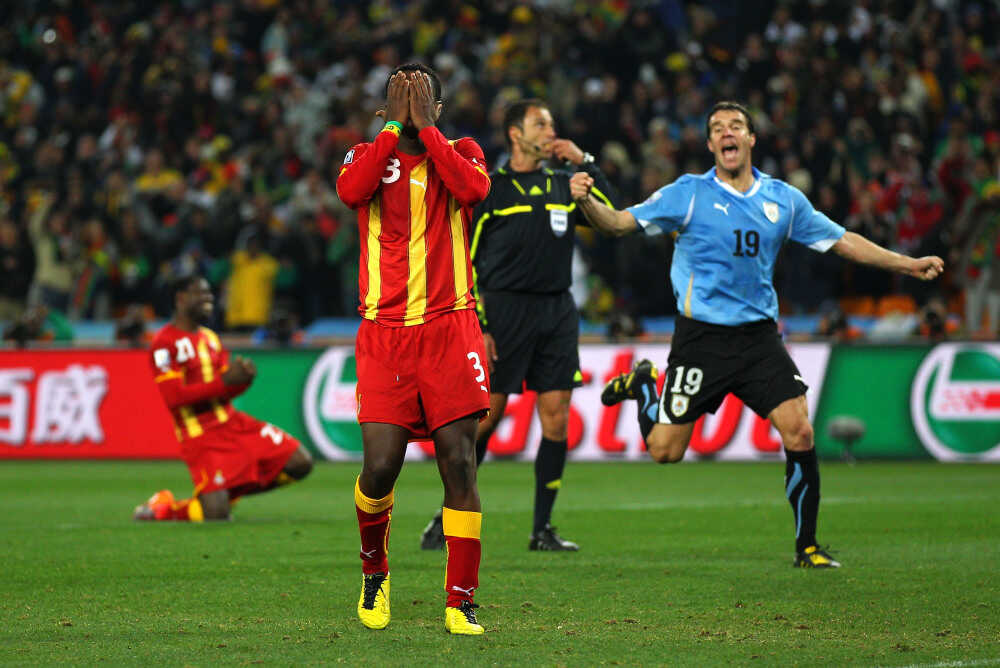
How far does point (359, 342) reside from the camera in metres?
6.63

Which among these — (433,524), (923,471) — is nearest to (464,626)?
(433,524)

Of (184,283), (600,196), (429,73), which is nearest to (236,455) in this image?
(184,283)

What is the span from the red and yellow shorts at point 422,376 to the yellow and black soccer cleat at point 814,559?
2.74 metres

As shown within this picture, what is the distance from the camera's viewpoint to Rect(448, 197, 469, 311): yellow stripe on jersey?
21.8 ft

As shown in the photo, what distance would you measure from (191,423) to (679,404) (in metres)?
4.32

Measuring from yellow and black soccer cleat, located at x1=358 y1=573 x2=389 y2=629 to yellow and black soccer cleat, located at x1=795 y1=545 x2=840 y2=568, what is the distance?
2.79 metres

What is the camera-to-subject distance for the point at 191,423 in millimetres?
11477

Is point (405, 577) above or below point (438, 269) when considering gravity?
below

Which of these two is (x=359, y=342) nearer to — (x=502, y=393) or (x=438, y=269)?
(x=438, y=269)

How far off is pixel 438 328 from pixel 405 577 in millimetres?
2131

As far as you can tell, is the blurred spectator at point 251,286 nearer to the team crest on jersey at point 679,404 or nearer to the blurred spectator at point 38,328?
the blurred spectator at point 38,328

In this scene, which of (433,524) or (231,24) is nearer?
(433,524)

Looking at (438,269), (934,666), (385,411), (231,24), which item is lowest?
(934,666)

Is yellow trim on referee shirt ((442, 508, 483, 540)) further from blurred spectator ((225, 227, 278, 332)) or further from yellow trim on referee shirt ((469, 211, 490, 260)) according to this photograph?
blurred spectator ((225, 227, 278, 332))
